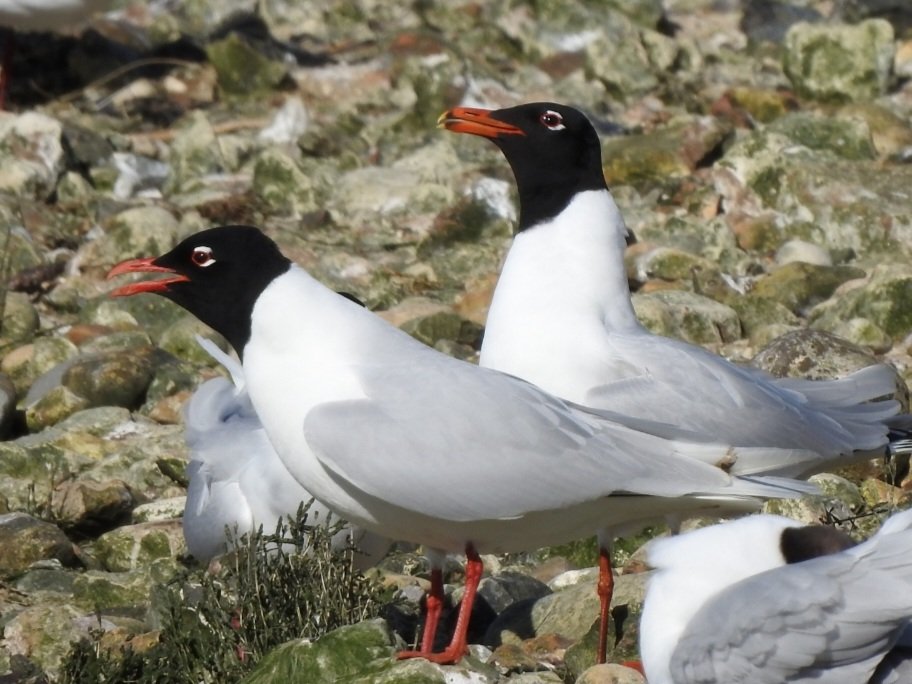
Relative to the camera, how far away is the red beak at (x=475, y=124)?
776 centimetres

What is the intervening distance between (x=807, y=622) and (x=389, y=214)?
7.94 meters

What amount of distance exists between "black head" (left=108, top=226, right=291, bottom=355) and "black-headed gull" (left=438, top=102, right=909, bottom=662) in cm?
109

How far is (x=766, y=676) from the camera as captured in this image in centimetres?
502

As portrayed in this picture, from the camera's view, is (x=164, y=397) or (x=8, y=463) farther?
(x=164, y=397)

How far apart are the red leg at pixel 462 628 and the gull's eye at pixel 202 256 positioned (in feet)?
4.39

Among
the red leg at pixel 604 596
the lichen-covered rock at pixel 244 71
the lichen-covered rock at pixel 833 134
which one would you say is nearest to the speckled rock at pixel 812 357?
the red leg at pixel 604 596

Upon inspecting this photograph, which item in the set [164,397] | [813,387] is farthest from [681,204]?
[813,387]

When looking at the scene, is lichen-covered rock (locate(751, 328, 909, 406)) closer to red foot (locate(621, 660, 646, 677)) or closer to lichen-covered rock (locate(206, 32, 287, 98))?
red foot (locate(621, 660, 646, 677))

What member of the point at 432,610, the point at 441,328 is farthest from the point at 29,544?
the point at 441,328

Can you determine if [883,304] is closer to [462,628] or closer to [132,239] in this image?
[132,239]

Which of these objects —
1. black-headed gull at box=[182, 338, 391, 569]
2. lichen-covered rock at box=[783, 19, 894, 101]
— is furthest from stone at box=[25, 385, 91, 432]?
lichen-covered rock at box=[783, 19, 894, 101]

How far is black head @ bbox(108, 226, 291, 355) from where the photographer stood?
630 centimetres

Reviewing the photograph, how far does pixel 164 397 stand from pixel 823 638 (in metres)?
5.39

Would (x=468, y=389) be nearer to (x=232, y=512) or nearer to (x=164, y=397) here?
(x=232, y=512)
